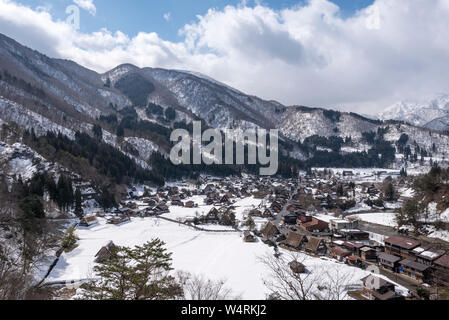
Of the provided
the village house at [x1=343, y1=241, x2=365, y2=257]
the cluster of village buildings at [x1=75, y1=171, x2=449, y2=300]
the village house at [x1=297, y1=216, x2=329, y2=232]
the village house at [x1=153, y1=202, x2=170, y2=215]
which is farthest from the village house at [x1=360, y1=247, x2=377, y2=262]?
the village house at [x1=153, y1=202, x2=170, y2=215]

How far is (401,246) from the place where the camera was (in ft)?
86.9

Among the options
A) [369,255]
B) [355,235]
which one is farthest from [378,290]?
[355,235]

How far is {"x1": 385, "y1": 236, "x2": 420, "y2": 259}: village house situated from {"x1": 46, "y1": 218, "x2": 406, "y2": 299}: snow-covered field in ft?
26.6

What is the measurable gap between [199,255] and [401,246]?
846 inches

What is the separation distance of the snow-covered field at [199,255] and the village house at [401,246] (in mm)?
8109

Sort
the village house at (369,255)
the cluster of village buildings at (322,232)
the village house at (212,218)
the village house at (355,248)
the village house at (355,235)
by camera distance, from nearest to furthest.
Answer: the cluster of village buildings at (322,232), the village house at (369,255), the village house at (355,248), the village house at (355,235), the village house at (212,218)

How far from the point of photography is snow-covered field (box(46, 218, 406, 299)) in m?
19.0

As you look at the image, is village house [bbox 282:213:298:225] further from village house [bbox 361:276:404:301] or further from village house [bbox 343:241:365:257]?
village house [bbox 361:276:404:301]

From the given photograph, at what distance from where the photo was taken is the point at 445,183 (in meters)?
40.0

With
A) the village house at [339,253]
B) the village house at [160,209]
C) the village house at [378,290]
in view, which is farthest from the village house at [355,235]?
the village house at [160,209]

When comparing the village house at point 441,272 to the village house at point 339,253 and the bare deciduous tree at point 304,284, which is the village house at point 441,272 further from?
the bare deciduous tree at point 304,284

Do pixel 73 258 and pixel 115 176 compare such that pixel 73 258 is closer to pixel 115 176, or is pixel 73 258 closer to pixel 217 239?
pixel 217 239

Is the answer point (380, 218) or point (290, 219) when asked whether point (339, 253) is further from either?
point (380, 218)

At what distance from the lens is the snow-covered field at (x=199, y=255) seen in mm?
19047
